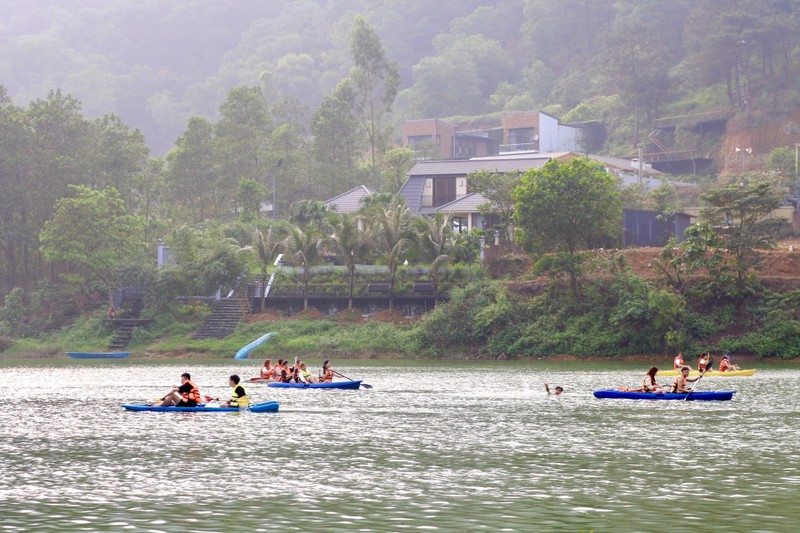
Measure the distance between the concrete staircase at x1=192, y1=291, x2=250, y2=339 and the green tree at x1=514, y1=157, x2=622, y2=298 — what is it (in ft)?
61.9

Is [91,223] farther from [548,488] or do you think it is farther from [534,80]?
[534,80]

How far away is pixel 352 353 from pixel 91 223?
2190 centimetres

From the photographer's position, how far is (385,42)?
18238 centimetres

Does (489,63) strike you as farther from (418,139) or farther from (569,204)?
(569,204)

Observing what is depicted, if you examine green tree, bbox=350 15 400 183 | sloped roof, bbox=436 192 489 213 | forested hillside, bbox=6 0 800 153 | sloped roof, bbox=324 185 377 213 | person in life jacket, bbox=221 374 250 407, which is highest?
forested hillside, bbox=6 0 800 153

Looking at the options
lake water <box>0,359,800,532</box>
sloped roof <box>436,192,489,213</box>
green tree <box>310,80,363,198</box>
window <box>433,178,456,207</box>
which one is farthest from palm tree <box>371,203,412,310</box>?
green tree <box>310,80,363,198</box>

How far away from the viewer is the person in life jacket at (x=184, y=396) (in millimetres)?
32281

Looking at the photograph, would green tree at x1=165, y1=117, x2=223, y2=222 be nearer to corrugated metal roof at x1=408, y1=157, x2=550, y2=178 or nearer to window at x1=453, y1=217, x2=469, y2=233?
corrugated metal roof at x1=408, y1=157, x2=550, y2=178

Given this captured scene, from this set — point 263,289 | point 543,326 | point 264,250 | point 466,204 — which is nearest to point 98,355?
point 263,289

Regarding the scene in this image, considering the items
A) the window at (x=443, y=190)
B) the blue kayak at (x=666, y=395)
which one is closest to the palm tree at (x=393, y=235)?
the window at (x=443, y=190)

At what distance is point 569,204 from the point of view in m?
60.0

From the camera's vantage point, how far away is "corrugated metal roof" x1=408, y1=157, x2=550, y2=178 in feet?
270

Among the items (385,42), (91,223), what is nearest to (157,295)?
(91,223)

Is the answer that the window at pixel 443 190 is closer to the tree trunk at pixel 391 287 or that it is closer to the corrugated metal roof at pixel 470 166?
the corrugated metal roof at pixel 470 166
